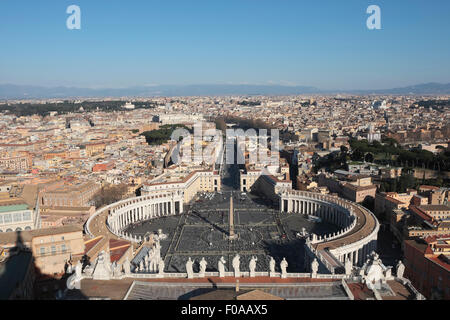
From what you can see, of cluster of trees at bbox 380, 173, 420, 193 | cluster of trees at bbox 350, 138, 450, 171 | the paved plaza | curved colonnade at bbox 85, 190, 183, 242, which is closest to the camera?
the paved plaza

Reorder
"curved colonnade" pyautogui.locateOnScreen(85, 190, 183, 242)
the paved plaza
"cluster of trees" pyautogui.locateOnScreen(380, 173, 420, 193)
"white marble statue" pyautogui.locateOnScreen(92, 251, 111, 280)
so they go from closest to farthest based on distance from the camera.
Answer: "white marble statue" pyautogui.locateOnScreen(92, 251, 111, 280) → the paved plaza → "curved colonnade" pyautogui.locateOnScreen(85, 190, 183, 242) → "cluster of trees" pyautogui.locateOnScreen(380, 173, 420, 193)

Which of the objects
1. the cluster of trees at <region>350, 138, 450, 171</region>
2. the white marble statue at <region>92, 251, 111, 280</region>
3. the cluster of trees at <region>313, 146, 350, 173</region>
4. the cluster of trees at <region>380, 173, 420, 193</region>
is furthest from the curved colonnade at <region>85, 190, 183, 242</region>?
the cluster of trees at <region>350, 138, 450, 171</region>

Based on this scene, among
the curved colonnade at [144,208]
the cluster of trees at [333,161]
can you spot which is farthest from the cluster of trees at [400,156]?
the curved colonnade at [144,208]

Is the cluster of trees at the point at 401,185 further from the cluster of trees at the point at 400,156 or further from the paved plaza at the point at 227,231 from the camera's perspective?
the paved plaza at the point at 227,231

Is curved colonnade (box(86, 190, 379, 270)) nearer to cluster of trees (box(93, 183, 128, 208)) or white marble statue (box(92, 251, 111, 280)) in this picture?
cluster of trees (box(93, 183, 128, 208))

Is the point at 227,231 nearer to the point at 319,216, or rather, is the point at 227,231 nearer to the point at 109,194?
the point at 319,216
